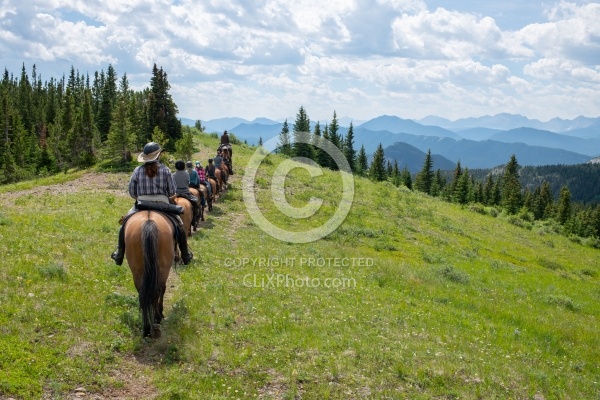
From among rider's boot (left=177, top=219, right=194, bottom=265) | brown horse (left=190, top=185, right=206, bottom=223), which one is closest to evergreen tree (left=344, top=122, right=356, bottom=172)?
brown horse (left=190, top=185, right=206, bottom=223)

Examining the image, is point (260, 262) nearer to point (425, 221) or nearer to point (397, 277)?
point (397, 277)

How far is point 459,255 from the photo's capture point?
2997 centimetres

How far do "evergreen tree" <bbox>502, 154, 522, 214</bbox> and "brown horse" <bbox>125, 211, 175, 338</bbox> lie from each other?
8950cm

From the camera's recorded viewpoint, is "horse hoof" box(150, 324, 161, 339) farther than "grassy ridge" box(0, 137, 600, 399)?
Yes

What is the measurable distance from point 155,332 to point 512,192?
325 feet

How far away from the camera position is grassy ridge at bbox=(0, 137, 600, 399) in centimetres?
817

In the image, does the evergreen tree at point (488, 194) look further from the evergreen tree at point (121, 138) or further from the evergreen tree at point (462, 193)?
the evergreen tree at point (121, 138)

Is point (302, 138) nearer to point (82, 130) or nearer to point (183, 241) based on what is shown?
point (82, 130)

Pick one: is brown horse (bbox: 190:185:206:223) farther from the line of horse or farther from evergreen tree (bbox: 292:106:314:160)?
evergreen tree (bbox: 292:106:314:160)

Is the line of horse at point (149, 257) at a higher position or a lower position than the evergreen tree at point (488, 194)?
higher

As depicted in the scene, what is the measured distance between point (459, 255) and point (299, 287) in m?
18.9

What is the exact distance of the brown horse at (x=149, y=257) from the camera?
8.93 m

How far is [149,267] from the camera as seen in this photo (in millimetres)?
8898

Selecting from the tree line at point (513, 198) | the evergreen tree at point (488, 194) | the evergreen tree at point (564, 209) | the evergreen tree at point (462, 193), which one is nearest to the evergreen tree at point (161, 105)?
the tree line at point (513, 198)
